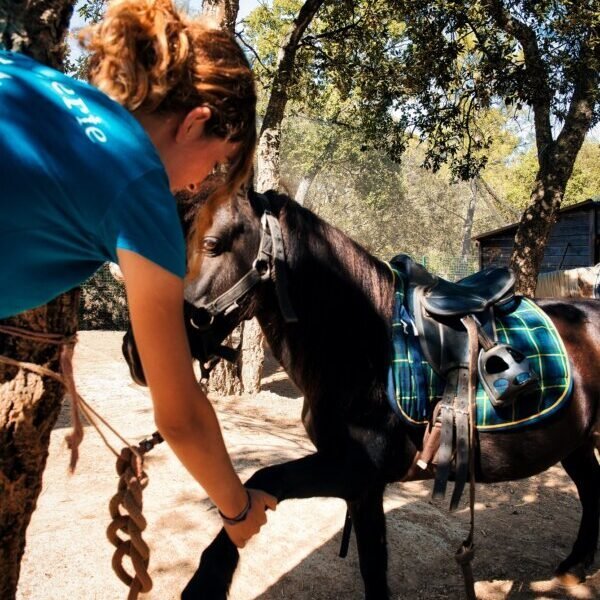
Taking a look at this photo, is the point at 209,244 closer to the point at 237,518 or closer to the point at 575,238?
the point at 237,518

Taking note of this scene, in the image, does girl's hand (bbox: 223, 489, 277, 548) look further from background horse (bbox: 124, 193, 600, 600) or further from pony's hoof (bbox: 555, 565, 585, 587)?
pony's hoof (bbox: 555, 565, 585, 587)

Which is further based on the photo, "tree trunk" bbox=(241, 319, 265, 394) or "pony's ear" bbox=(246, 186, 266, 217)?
"tree trunk" bbox=(241, 319, 265, 394)

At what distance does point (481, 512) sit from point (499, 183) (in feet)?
167

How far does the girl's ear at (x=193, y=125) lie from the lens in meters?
1.18

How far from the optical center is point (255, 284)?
2238mm

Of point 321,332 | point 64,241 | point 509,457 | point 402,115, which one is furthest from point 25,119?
point 402,115

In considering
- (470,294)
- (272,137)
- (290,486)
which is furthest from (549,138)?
(290,486)

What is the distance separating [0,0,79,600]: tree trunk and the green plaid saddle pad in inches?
49.3

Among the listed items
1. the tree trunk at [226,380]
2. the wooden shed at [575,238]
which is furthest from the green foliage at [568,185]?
the tree trunk at [226,380]

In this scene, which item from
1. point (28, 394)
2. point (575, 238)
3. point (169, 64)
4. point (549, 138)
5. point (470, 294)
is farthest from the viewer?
point (575, 238)

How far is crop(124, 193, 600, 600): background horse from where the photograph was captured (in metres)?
2.23

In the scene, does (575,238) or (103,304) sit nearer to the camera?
(103,304)

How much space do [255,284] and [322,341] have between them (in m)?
0.35

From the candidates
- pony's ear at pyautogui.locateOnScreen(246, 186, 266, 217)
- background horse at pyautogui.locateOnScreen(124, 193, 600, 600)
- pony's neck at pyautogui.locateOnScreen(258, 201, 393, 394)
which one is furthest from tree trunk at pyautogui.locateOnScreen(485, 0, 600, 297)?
pony's ear at pyautogui.locateOnScreen(246, 186, 266, 217)
